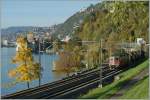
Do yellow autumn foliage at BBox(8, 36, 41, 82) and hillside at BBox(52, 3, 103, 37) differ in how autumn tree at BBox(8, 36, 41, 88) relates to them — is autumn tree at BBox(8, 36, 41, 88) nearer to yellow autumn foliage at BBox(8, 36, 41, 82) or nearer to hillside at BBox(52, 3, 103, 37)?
yellow autumn foliage at BBox(8, 36, 41, 82)

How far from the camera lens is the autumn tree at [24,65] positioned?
25.3 meters

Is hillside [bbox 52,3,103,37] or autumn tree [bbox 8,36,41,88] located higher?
hillside [bbox 52,3,103,37]

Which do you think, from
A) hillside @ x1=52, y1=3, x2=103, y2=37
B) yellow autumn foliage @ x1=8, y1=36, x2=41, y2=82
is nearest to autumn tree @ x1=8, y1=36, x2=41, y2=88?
yellow autumn foliage @ x1=8, y1=36, x2=41, y2=82

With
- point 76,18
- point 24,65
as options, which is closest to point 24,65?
point 24,65

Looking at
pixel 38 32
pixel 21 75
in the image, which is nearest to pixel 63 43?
pixel 21 75

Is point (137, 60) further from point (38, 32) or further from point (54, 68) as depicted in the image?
point (38, 32)

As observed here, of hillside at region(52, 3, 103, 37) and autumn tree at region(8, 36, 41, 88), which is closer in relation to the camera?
hillside at region(52, 3, 103, 37)

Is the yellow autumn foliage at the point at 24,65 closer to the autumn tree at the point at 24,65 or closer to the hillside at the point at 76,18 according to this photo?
the autumn tree at the point at 24,65

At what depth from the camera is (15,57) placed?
27.0 m

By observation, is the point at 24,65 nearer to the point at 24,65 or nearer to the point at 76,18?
the point at 24,65

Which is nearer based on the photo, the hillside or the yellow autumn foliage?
the hillside

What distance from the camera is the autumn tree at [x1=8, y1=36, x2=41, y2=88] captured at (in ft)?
83.2

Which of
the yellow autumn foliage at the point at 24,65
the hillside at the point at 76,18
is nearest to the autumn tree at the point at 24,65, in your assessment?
the yellow autumn foliage at the point at 24,65

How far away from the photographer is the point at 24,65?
27234mm
